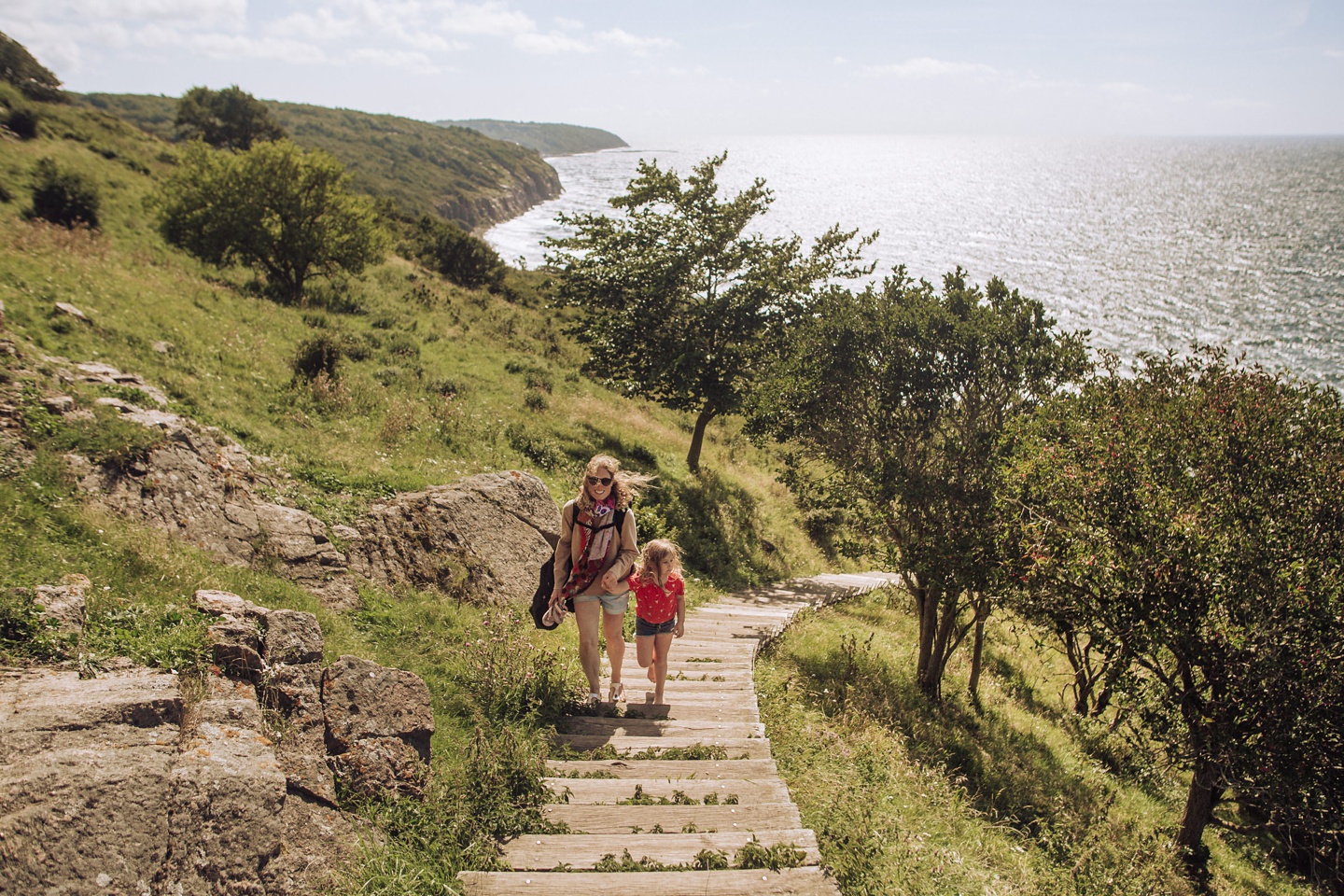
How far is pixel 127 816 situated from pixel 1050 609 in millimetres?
11728

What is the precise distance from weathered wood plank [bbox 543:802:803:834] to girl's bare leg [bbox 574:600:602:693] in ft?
6.30

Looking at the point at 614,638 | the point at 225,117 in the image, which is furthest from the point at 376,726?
the point at 225,117

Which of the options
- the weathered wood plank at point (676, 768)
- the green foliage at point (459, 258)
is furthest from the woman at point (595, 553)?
the green foliage at point (459, 258)

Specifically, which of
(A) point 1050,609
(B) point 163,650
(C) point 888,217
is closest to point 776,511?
A: (A) point 1050,609

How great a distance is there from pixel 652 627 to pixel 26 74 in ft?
223

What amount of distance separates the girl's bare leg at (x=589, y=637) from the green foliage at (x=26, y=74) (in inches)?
2503

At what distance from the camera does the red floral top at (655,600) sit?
720cm

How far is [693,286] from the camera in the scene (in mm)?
23750

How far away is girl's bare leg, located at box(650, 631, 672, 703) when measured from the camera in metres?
7.20

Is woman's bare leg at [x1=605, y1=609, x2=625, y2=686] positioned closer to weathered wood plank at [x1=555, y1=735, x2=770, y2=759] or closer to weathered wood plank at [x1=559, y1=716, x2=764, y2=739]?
weathered wood plank at [x1=559, y1=716, x2=764, y2=739]

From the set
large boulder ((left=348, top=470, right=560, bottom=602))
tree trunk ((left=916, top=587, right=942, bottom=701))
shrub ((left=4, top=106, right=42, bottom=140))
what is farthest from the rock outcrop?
shrub ((left=4, top=106, right=42, bottom=140))

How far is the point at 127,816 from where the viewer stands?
377 cm

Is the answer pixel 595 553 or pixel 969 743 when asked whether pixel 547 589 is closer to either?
pixel 595 553

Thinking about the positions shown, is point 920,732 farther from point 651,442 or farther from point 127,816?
point 651,442
